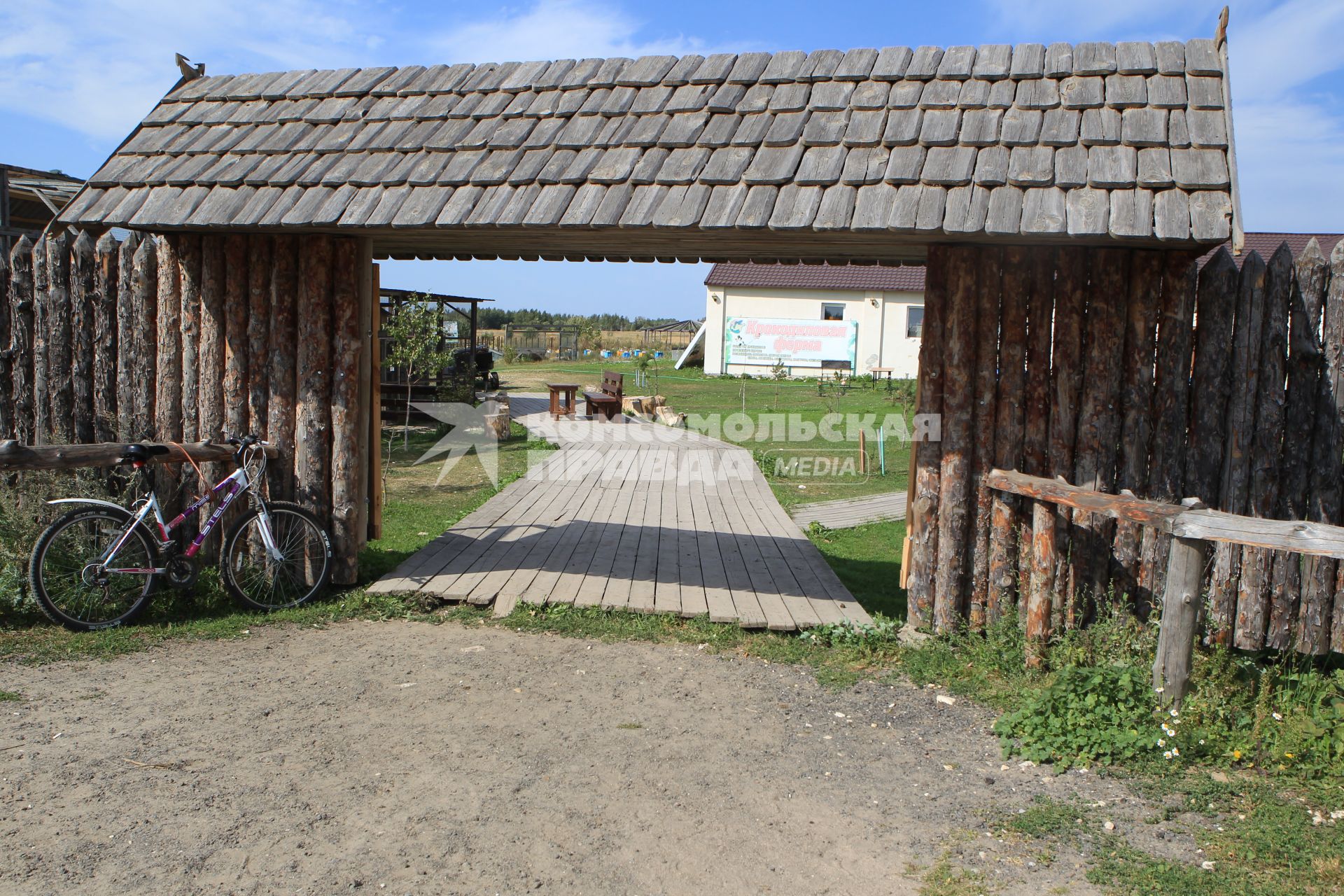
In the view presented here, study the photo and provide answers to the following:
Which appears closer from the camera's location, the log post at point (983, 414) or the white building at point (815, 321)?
the log post at point (983, 414)

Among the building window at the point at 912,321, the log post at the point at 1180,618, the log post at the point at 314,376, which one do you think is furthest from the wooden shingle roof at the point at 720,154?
the building window at the point at 912,321

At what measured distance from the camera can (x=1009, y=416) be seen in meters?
5.45

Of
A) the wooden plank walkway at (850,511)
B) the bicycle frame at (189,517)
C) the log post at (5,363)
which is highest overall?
the log post at (5,363)

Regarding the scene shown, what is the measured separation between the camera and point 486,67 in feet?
22.7

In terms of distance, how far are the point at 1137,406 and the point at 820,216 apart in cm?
200

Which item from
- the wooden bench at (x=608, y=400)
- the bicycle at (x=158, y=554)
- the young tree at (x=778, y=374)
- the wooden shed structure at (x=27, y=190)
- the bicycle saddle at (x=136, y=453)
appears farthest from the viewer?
the young tree at (x=778, y=374)

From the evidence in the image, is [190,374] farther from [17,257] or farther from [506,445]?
[506,445]

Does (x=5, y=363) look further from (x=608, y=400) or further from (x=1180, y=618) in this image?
(x=608, y=400)

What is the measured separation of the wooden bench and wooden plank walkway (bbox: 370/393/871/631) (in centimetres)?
630

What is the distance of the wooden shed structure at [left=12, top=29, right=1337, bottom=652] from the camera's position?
16.5 ft

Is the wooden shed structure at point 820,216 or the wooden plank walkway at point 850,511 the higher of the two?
the wooden shed structure at point 820,216

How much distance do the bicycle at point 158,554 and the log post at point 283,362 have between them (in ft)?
0.57

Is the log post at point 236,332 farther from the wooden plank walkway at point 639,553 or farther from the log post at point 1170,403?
the log post at point 1170,403

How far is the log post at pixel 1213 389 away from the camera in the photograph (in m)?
4.98
